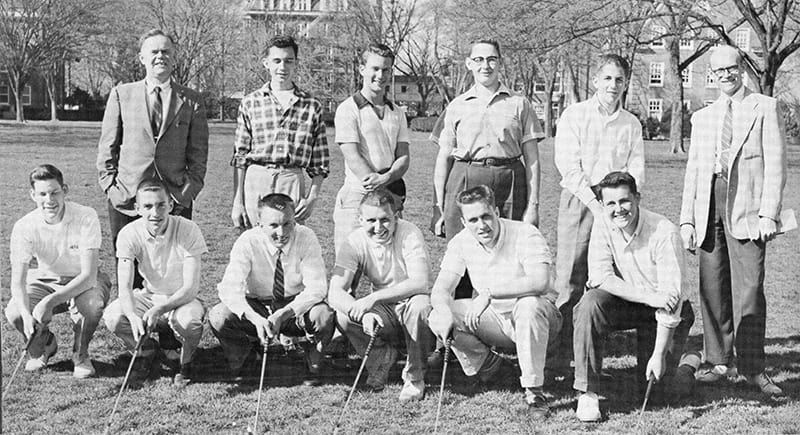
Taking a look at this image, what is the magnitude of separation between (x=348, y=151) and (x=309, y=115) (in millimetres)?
330

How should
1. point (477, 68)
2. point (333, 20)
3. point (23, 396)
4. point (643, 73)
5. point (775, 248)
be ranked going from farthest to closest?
point (643, 73) → point (333, 20) → point (775, 248) → point (477, 68) → point (23, 396)

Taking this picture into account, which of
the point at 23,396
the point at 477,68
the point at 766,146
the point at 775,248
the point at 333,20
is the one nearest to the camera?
the point at 23,396

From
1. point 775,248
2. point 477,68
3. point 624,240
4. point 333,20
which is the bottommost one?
point 775,248

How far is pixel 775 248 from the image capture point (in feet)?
34.4

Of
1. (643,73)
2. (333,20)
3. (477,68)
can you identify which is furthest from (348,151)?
(643,73)

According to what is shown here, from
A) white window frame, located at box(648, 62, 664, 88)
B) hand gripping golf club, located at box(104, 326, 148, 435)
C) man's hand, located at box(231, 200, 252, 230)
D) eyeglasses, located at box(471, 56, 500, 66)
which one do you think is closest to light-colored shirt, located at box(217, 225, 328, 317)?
man's hand, located at box(231, 200, 252, 230)

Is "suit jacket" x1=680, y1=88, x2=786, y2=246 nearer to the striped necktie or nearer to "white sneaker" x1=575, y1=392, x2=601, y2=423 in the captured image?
the striped necktie

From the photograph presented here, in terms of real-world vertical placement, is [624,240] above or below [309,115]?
below

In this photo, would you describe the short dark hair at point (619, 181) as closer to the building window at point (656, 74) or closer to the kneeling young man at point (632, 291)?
the kneeling young man at point (632, 291)

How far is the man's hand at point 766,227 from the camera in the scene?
4.86 m

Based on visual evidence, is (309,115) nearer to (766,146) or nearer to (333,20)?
(766,146)

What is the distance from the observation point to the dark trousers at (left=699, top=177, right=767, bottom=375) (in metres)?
4.96

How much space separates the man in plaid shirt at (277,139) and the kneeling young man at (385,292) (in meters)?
0.61

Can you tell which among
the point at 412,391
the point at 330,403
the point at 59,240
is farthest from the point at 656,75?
the point at 330,403
